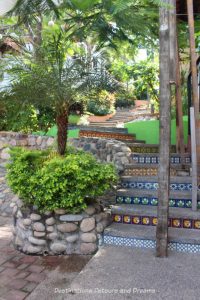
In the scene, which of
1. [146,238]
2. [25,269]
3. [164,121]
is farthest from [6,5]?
[146,238]

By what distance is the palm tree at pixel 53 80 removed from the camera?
414 centimetres

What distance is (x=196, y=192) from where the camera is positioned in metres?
3.92

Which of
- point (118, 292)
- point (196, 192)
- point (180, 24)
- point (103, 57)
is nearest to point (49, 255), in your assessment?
point (118, 292)

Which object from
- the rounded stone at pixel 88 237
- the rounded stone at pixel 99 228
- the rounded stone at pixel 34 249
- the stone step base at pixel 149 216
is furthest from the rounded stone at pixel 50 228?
the stone step base at pixel 149 216

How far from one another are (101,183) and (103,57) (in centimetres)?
189

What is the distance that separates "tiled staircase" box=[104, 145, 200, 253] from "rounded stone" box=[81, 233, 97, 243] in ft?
0.48

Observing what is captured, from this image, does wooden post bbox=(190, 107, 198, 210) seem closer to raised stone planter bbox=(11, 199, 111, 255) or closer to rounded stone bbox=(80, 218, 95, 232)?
raised stone planter bbox=(11, 199, 111, 255)

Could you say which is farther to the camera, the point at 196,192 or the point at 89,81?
the point at 89,81

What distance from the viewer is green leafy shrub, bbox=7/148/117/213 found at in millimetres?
3664

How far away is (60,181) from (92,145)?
84.1 inches

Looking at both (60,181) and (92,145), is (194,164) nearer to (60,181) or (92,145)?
(60,181)

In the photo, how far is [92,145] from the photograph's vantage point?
5758 millimetres

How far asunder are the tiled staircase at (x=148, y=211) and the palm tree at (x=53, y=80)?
3.66ft

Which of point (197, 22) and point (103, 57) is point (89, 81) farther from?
point (197, 22)
